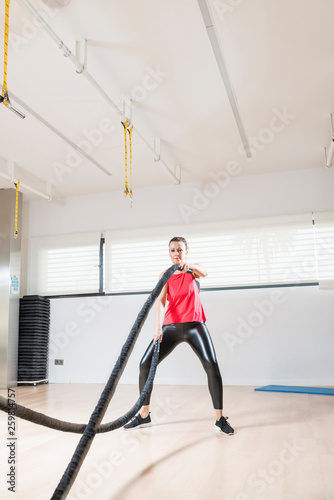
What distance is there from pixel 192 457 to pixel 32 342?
4.15 metres

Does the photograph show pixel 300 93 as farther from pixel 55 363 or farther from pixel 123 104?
pixel 55 363

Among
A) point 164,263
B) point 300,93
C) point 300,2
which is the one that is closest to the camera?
point 300,2

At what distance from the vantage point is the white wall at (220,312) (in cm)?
543

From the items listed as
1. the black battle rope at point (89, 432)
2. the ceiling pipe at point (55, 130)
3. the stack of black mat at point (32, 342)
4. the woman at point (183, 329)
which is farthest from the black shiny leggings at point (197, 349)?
the stack of black mat at point (32, 342)

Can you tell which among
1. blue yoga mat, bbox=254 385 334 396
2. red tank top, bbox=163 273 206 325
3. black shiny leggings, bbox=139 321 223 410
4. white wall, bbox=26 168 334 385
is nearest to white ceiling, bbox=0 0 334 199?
white wall, bbox=26 168 334 385

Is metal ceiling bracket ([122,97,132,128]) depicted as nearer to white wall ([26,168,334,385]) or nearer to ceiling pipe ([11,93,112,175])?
ceiling pipe ([11,93,112,175])

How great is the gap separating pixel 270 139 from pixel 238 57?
1655mm

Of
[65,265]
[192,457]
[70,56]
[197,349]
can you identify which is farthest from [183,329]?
[65,265]

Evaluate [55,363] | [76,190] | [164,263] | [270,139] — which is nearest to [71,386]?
[55,363]

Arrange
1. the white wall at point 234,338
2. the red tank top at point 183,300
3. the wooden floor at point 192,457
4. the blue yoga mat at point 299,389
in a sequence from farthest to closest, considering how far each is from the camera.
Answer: the white wall at point 234,338
the blue yoga mat at point 299,389
the red tank top at point 183,300
the wooden floor at point 192,457

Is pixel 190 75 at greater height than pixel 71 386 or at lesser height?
greater

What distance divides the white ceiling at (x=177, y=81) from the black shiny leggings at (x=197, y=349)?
2.09 meters

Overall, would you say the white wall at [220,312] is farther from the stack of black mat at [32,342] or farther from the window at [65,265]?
the stack of black mat at [32,342]

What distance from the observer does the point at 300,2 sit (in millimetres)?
2754
